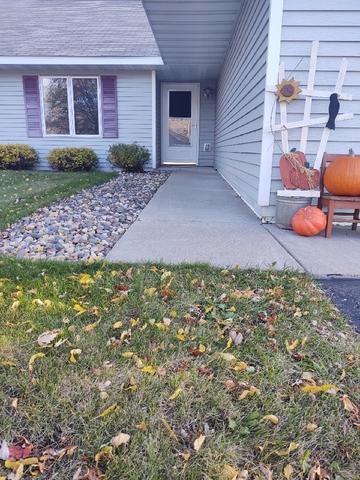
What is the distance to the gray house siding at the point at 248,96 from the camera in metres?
3.88

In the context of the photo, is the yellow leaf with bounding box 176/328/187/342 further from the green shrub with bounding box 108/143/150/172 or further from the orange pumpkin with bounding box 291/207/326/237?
the green shrub with bounding box 108/143/150/172

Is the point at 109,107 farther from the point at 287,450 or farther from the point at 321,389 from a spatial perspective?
the point at 287,450

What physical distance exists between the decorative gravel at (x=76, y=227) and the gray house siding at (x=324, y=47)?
2.07 m

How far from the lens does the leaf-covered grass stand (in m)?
1.08

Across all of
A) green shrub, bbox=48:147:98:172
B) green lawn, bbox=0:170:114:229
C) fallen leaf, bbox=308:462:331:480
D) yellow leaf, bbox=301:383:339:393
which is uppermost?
green shrub, bbox=48:147:98:172

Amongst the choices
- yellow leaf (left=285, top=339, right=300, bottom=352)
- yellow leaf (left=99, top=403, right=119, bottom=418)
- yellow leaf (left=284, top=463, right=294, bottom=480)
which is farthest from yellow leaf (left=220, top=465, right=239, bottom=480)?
yellow leaf (left=285, top=339, right=300, bottom=352)

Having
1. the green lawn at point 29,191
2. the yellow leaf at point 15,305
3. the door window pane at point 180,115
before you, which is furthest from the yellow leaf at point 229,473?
the door window pane at point 180,115

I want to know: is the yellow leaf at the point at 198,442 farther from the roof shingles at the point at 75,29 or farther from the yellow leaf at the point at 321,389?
the roof shingles at the point at 75,29

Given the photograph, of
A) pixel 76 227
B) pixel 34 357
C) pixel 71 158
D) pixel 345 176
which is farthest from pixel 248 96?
pixel 71 158

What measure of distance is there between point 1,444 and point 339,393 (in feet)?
3.79

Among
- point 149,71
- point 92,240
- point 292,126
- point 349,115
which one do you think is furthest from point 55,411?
point 149,71

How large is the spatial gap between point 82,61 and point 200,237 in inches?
276

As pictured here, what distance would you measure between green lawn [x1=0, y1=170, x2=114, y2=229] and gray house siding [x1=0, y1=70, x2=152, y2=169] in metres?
1.71

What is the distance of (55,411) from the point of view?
Result: 1.21m
